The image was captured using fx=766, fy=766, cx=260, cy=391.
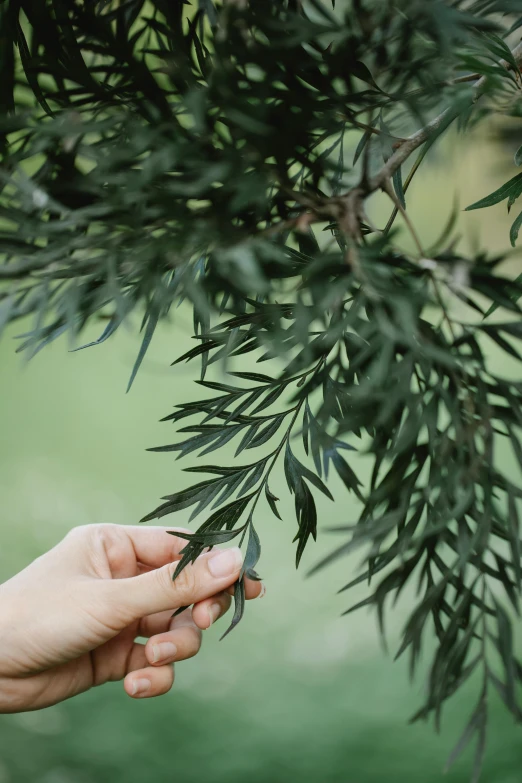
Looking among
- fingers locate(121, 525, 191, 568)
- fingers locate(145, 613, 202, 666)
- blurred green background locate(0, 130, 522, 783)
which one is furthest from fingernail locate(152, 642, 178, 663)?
blurred green background locate(0, 130, 522, 783)

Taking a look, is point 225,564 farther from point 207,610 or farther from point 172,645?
point 172,645

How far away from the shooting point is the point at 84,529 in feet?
2.91

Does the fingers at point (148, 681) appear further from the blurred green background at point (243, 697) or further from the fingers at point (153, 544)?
the blurred green background at point (243, 697)

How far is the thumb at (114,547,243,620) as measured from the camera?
0.67m

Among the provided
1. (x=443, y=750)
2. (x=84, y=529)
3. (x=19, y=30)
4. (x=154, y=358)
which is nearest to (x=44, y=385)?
(x=154, y=358)

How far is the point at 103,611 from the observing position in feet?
2.40

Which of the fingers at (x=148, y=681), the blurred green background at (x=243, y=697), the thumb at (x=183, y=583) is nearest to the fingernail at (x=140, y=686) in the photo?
the fingers at (x=148, y=681)

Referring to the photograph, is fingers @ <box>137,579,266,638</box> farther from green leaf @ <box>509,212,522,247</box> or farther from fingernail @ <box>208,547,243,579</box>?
green leaf @ <box>509,212,522,247</box>

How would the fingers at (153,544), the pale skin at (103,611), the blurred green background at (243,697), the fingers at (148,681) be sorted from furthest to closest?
the blurred green background at (243,697) < the fingers at (153,544) < the fingers at (148,681) < the pale skin at (103,611)

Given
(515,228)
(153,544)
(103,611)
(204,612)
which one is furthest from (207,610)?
(515,228)

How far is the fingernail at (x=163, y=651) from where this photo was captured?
78 cm

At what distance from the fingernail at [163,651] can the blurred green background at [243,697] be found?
0.98 m

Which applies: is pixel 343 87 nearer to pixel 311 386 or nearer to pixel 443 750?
pixel 311 386

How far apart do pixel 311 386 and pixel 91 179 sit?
18 centimetres
